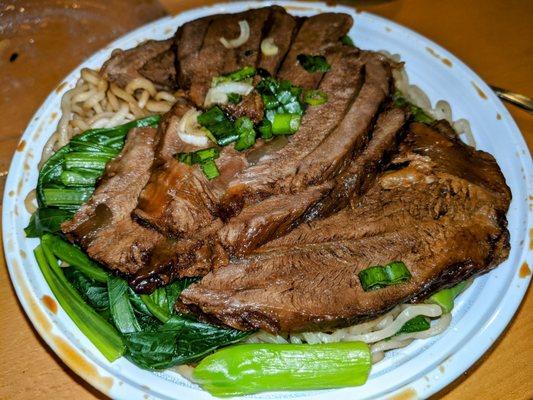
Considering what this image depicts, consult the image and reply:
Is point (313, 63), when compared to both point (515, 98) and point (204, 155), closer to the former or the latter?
point (204, 155)

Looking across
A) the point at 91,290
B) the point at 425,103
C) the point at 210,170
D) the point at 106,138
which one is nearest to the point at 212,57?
the point at 106,138

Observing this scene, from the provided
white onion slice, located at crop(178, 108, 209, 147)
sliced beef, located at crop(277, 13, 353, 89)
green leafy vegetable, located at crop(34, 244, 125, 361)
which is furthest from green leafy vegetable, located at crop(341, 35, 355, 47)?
green leafy vegetable, located at crop(34, 244, 125, 361)

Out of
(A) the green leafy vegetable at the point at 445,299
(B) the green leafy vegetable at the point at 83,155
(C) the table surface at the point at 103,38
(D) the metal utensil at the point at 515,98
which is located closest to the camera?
(A) the green leafy vegetable at the point at 445,299

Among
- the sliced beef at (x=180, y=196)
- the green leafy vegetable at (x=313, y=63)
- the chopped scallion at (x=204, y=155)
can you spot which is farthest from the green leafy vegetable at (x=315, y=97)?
the chopped scallion at (x=204, y=155)

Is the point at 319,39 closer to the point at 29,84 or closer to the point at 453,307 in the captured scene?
the point at 453,307

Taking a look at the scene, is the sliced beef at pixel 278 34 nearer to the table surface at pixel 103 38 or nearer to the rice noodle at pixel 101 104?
the rice noodle at pixel 101 104

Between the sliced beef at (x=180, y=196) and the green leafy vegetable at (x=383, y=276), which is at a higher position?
the sliced beef at (x=180, y=196)
